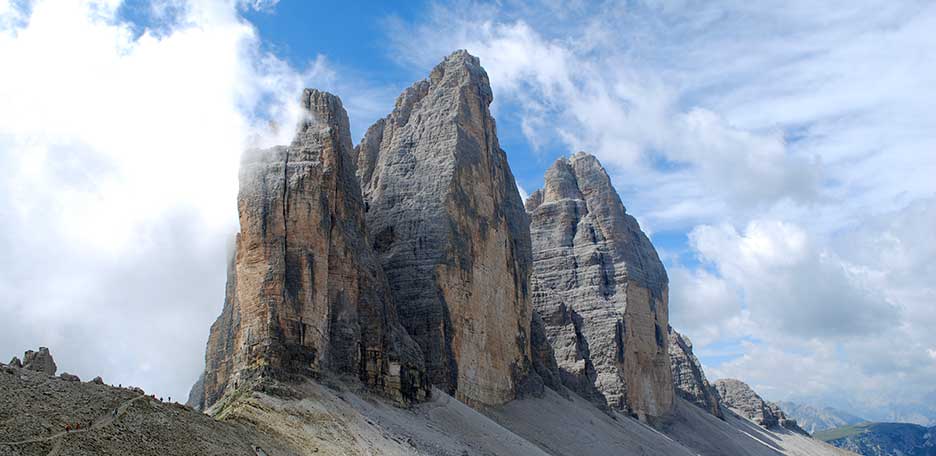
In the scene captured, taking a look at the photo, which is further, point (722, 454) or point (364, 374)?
point (722, 454)

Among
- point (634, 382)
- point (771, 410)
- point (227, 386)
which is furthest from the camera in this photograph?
point (771, 410)

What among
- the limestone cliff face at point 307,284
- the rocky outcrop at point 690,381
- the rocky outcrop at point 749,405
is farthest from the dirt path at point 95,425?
the rocky outcrop at point 749,405

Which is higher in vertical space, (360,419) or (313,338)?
(313,338)

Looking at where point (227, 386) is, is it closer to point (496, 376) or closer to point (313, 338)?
point (313, 338)

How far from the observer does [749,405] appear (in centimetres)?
14312

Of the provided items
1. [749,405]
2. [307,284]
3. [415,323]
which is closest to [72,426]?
[307,284]

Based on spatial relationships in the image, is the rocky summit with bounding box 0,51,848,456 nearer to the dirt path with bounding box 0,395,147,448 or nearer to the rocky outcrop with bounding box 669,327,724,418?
the dirt path with bounding box 0,395,147,448

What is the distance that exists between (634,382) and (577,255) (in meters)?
15.4

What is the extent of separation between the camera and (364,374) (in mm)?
52969

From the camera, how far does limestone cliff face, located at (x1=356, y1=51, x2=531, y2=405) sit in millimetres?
65938

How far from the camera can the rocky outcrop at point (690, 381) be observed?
12031 centimetres

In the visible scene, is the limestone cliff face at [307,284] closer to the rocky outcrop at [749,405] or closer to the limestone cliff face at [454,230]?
the limestone cliff face at [454,230]

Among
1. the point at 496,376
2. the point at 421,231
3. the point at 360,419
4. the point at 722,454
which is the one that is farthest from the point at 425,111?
the point at 722,454

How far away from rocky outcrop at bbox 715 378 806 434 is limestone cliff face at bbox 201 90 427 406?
95.0 metres
